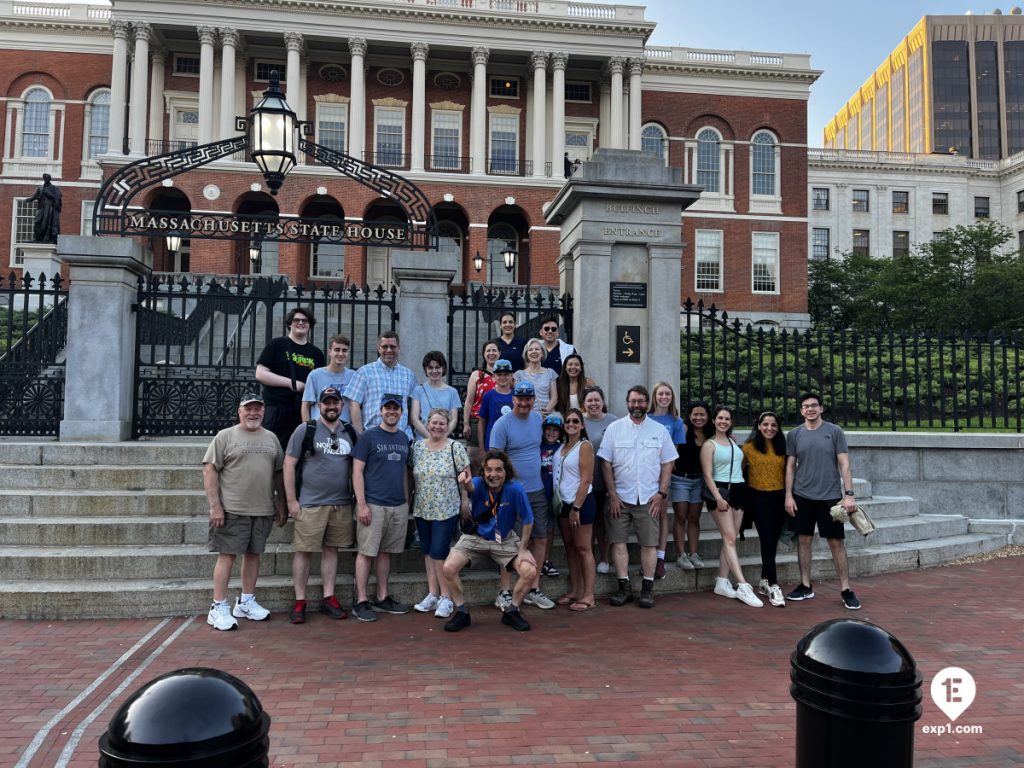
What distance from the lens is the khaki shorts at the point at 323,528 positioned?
6.29 metres

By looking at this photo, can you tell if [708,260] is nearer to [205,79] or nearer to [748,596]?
[205,79]

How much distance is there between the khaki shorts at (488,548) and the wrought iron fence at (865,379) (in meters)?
3.51

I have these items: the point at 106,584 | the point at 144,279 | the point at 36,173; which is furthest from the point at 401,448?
the point at 36,173

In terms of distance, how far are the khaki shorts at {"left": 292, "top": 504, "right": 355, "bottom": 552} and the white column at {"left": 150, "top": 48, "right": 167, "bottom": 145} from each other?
42929mm

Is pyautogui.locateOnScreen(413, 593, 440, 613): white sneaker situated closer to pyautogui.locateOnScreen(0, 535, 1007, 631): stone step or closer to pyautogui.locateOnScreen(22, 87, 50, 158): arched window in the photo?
pyautogui.locateOnScreen(0, 535, 1007, 631): stone step

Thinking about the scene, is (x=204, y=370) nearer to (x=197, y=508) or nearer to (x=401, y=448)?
(x=197, y=508)

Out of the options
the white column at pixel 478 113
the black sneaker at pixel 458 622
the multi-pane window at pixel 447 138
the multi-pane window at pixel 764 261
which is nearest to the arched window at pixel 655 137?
the multi-pane window at pixel 764 261

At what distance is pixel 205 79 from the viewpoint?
40500mm

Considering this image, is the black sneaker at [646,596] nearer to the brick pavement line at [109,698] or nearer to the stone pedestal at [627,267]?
the stone pedestal at [627,267]

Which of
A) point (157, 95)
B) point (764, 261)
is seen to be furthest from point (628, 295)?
point (157, 95)

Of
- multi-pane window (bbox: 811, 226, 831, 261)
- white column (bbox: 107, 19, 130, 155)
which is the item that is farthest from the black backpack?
multi-pane window (bbox: 811, 226, 831, 261)

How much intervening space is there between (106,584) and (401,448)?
9.11ft

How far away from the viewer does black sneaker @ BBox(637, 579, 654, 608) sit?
676cm

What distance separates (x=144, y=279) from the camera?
387 inches
